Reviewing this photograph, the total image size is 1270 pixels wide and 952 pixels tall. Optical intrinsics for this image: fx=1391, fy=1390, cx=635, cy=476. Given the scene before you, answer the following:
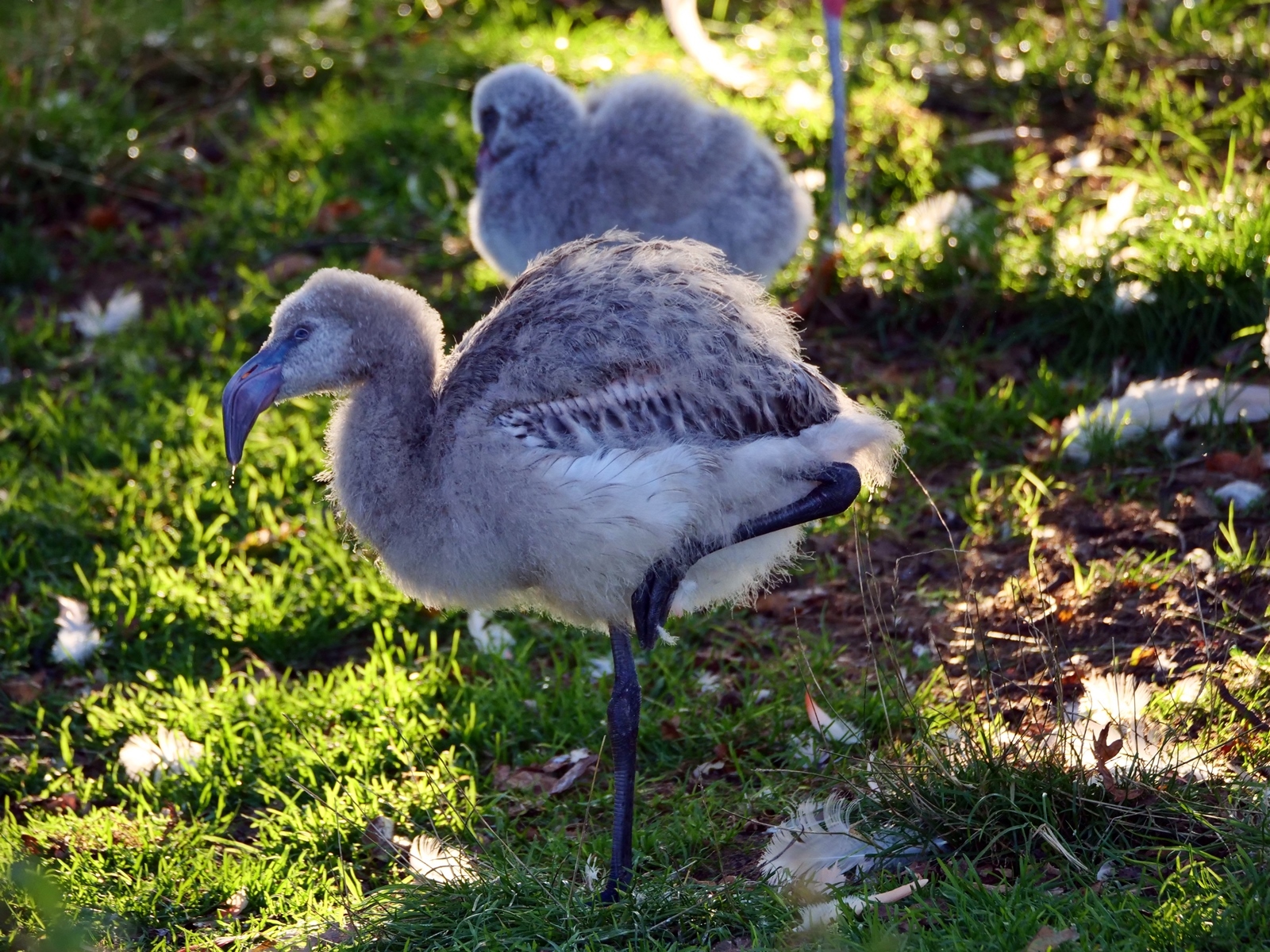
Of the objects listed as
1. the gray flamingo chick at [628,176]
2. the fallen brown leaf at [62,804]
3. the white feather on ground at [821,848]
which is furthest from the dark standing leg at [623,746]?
the gray flamingo chick at [628,176]

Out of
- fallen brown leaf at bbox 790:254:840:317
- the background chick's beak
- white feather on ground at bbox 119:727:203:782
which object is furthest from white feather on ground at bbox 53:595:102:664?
fallen brown leaf at bbox 790:254:840:317

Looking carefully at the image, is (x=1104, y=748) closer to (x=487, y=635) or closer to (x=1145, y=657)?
(x=1145, y=657)

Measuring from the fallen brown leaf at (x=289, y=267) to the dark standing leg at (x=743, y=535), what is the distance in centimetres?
368

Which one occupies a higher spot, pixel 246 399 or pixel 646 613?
pixel 246 399

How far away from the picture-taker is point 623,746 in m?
3.61

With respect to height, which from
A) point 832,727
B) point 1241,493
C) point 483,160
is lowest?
point 832,727

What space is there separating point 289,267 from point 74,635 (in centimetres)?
242

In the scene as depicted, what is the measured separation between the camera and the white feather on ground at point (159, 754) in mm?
4281

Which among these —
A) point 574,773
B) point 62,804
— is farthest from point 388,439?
point 62,804

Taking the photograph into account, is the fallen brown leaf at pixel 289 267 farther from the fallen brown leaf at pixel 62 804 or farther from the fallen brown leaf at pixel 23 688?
the fallen brown leaf at pixel 62 804

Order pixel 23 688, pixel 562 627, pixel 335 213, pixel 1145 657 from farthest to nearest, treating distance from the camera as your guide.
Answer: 1. pixel 335 213
2. pixel 562 627
3. pixel 23 688
4. pixel 1145 657

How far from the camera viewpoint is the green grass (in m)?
3.30

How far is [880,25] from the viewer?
782cm

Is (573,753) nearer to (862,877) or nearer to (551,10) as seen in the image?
(862,877)
